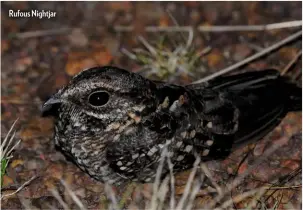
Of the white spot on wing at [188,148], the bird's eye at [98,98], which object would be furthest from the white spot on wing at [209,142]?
the bird's eye at [98,98]

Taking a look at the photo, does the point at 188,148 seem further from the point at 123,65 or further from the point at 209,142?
the point at 123,65

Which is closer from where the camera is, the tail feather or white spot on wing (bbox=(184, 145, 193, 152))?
white spot on wing (bbox=(184, 145, 193, 152))

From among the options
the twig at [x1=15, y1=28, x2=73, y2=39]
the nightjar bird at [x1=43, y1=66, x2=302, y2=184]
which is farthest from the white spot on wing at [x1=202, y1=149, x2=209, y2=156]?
the twig at [x1=15, y1=28, x2=73, y2=39]

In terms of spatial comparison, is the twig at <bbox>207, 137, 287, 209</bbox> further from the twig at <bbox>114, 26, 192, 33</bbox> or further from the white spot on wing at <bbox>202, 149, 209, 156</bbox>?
the twig at <bbox>114, 26, 192, 33</bbox>

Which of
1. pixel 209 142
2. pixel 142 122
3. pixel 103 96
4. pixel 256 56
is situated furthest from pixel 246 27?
pixel 103 96

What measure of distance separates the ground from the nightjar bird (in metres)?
0.22

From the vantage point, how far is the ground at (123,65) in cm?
466

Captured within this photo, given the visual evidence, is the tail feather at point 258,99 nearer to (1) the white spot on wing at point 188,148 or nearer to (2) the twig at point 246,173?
(2) the twig at point 246,173

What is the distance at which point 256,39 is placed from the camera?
615cm

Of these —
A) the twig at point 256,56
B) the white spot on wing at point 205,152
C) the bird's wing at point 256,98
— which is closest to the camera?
the white spot on wing at point 205,152

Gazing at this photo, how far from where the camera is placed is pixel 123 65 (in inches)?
233

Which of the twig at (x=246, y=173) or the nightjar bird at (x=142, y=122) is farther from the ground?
the nightjar bird at (x=142, y=122)

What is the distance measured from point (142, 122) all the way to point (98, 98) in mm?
393

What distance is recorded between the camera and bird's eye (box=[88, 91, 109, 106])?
4.27m
